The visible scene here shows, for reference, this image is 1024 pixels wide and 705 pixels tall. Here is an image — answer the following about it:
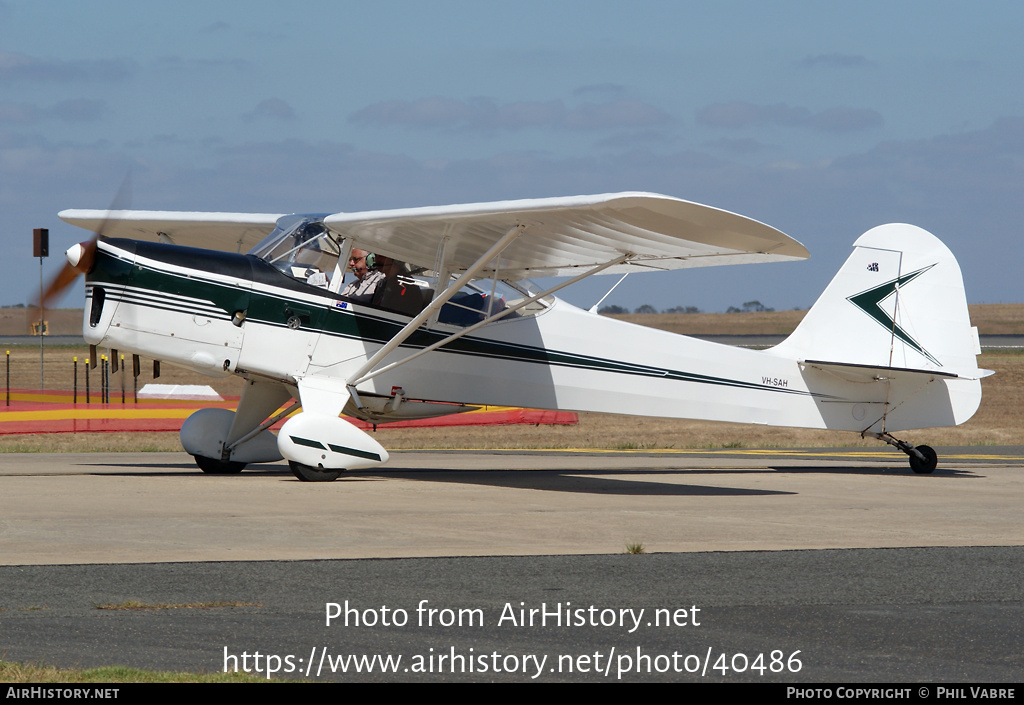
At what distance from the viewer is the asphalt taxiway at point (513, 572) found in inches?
179

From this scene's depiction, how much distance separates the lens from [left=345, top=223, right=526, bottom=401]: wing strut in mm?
10953

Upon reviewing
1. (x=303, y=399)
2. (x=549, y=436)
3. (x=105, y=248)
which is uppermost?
(x=105, y=248)

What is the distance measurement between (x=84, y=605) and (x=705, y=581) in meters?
3.43

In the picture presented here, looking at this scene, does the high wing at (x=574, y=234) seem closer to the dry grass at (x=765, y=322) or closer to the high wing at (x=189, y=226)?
the high wing at (x=189, y=226)

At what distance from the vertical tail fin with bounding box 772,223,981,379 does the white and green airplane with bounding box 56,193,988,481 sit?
25 mm

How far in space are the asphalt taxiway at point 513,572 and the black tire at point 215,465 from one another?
0.84ft

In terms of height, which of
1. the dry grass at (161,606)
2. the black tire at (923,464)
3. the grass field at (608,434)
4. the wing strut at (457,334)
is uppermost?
the wing strut at (457,334)

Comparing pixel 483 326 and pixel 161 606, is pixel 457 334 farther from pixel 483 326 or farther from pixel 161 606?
pixel 161 606

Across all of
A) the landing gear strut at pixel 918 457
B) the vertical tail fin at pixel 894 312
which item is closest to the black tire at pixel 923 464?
the landing gear strut at pixel 918 457

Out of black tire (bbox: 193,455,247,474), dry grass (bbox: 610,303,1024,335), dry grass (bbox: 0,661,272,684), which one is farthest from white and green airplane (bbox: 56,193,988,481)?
dry grass (bbox: 610,303,1024,335)

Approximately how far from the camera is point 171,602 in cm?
548

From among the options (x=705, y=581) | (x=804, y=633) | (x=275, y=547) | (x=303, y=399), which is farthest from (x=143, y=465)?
(x=804, y=633)

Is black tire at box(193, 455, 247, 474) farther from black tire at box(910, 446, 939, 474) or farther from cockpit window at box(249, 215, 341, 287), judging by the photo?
black tire at box(910, 446, 939, 474)

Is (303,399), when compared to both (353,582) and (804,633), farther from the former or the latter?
(804,633)
